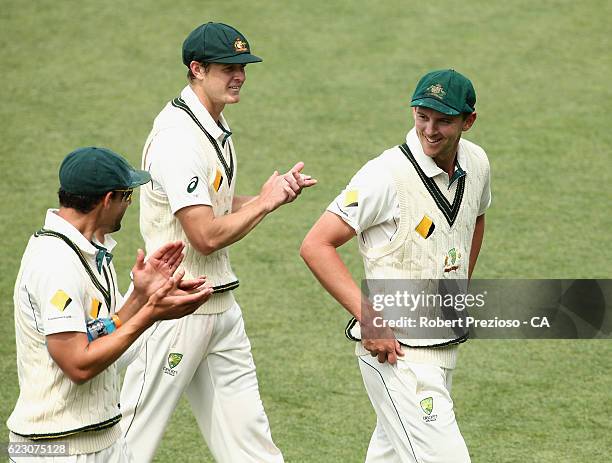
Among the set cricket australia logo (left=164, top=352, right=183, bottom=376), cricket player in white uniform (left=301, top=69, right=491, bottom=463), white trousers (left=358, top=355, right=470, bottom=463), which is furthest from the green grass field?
cricket player in white uniform (left=301, top=69, right=491, bottom=463)

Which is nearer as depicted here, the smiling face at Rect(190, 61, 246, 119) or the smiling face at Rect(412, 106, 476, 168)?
the smiling face at Rect(412, 106, 476, 168)

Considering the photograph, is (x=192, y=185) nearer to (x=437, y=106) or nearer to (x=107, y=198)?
(x=107, y=198)

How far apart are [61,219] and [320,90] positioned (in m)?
8.28

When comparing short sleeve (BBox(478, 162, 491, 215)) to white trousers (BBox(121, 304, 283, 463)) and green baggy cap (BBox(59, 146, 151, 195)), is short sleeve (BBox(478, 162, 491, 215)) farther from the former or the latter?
green baggy cap (BBox(59, 146, 151, 195))

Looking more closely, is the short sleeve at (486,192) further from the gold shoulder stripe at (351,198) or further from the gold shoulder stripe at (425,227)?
the gold shoulder stripe at (351,198)

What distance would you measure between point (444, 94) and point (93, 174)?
1.64 m

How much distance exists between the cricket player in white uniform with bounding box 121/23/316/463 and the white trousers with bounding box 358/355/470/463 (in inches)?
35.3

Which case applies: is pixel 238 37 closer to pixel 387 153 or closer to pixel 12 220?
pixel 387 153

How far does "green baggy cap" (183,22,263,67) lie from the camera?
5723mm

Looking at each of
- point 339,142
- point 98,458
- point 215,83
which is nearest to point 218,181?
point 215,83

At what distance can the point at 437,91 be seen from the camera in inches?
201

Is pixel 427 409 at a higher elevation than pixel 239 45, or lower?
lower

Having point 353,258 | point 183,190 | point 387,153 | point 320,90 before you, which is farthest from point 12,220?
point 387,153

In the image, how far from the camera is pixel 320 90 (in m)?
12.5
